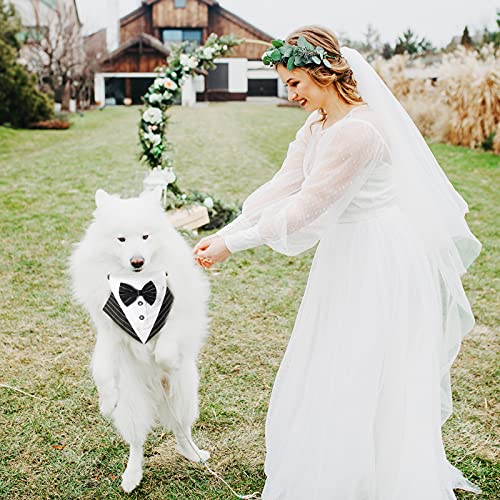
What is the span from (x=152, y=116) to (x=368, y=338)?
4.79 meters

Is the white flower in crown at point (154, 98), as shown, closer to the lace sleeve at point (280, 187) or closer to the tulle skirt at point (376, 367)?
the lace sleeve at point (280, 187)

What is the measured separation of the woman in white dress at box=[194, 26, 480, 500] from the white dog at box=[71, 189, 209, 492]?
0.70 feet

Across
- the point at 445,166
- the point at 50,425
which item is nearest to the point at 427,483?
the point at 50,425

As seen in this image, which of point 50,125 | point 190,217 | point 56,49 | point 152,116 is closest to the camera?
point 152,116

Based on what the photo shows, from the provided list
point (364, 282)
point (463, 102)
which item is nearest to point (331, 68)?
point (364, 282)

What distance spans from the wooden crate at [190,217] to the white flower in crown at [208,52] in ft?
5.92

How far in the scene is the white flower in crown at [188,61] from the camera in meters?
6.53

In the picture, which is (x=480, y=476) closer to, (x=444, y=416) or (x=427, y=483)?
(x=444, y=416)

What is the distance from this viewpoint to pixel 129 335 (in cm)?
249

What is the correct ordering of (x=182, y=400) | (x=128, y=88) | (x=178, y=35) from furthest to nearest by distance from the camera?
(x=178, y=35) → (x=128, y=88) → (x=182, y=400)

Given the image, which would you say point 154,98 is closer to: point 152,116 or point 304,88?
point 152,116

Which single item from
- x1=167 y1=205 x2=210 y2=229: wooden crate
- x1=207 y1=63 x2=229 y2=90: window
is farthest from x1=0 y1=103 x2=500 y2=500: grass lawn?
x1=207 y1=63 x2=229 y2=90: window

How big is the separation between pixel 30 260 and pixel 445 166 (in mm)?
8962

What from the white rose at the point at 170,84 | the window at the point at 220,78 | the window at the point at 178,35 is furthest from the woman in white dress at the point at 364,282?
the window at the point at 178,35
